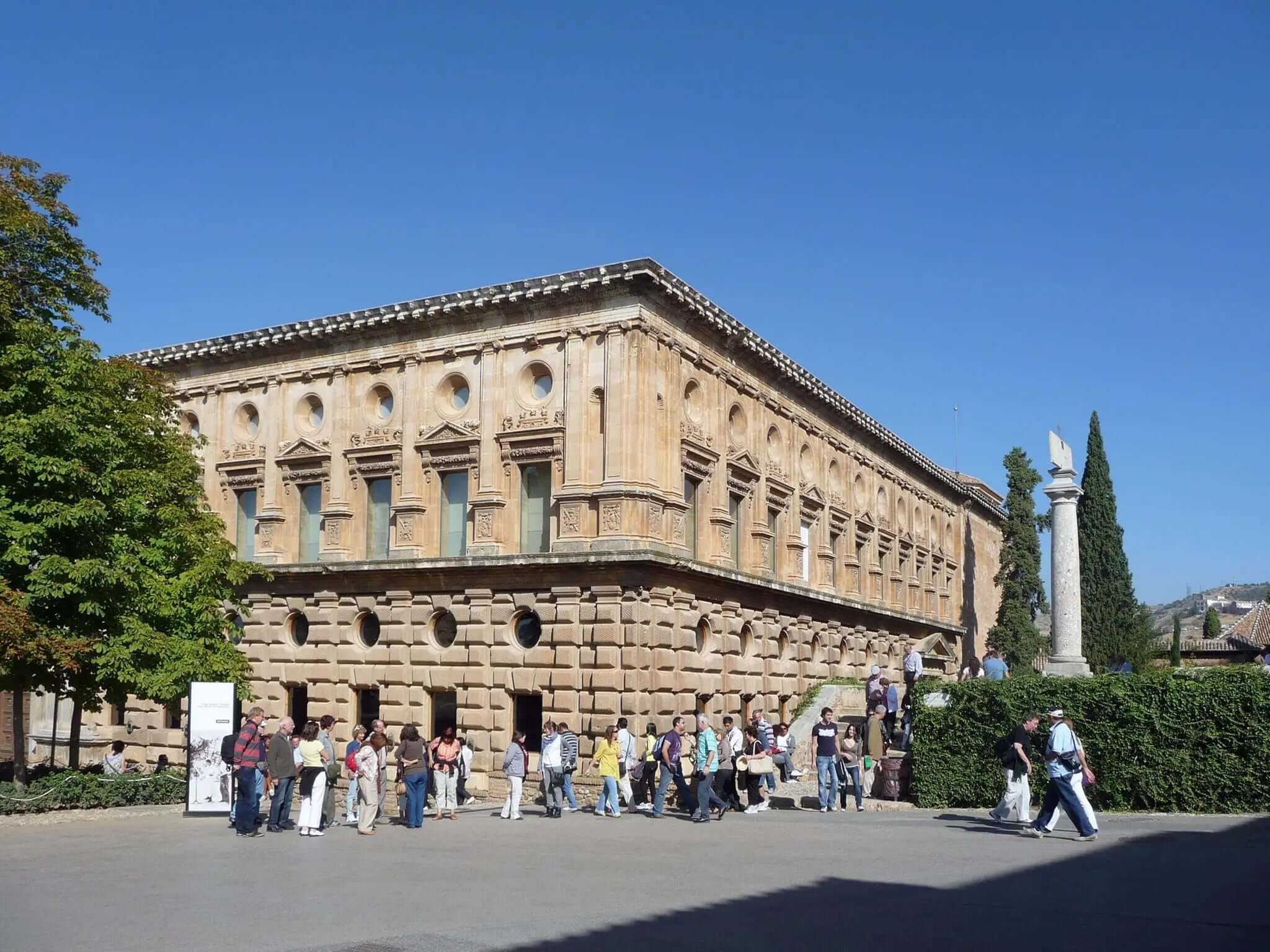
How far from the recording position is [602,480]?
99.2 feet

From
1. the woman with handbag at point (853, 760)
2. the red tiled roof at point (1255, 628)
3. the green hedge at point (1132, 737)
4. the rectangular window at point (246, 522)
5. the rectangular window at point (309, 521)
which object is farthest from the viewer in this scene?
the red tiled roof at point (1255, 628)

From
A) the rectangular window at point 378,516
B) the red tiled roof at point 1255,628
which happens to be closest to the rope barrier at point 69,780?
the rectangular window at point 378,516

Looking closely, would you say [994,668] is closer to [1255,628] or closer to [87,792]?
[87,792]

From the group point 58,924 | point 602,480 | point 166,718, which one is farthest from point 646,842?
point 166,718

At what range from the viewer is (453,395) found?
3350cm

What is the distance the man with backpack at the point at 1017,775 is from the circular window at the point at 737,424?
16.3 meters

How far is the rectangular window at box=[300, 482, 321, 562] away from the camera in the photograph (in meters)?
35.8

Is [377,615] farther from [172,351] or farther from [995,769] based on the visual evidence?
[995,769]

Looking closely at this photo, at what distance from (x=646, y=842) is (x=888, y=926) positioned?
8376 mm

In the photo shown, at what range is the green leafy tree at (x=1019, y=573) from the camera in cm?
5672

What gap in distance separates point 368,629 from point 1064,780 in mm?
20773

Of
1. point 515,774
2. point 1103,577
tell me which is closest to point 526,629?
point 515,774

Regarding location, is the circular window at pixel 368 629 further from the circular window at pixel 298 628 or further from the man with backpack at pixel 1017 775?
the man with backpack at pixel 1017 775

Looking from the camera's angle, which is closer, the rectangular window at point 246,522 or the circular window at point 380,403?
the circular window at point 380,403
